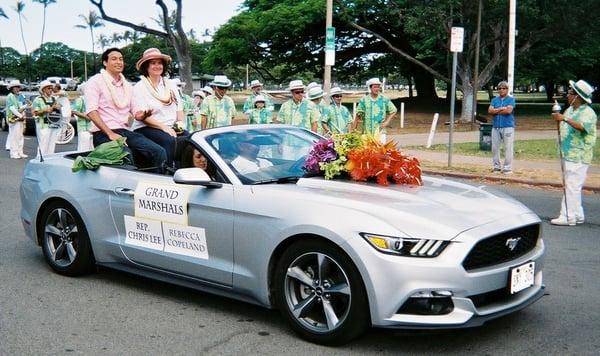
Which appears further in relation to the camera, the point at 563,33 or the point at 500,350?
the point at 563,33

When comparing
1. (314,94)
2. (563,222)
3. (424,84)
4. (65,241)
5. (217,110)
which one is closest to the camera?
(65,241)

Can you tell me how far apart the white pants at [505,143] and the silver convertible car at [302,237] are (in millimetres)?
9043

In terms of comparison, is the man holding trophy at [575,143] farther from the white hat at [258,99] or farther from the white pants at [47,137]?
the white pants at [47,137]

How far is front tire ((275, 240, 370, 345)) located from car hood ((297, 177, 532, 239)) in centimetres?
32

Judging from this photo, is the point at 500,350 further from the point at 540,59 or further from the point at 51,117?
the point at 540,59

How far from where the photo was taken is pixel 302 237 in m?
4.64

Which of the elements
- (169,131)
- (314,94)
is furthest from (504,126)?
(169,131)

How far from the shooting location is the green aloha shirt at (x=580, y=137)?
29.5 ft

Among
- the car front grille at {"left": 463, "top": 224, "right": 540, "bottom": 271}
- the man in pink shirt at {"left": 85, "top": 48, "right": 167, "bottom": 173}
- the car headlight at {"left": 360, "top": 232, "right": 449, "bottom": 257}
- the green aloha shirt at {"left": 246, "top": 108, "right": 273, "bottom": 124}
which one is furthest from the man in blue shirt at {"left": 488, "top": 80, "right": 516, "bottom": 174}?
the car headlight at {"left": 360, "top": 232, "right": 449, "bottom": 257}

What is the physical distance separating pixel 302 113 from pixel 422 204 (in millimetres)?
8162

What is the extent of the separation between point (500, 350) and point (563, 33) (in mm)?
29909

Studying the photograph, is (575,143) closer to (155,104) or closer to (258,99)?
(155,104)

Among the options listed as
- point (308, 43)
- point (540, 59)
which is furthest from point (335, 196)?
point (308, 43)

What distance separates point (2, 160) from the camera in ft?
57.0
